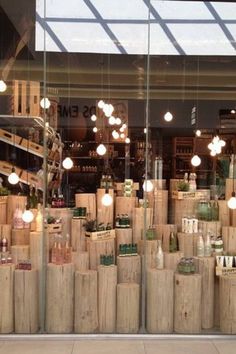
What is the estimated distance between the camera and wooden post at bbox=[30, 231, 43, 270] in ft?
15.0

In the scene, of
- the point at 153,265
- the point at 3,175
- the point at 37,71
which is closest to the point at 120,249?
the point at 153,265

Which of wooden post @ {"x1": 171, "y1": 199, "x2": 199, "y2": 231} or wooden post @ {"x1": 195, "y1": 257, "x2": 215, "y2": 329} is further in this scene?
wooden post @ {"x1": 171, "y1": 199, "x2": 199, "y2": 231}

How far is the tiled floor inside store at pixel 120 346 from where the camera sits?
4.14 meters

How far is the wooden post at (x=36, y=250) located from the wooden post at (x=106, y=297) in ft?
1.84

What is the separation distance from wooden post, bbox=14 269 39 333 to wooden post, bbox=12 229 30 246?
17.2 inches

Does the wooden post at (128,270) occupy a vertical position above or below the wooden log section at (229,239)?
below

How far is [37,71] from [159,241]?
266cm

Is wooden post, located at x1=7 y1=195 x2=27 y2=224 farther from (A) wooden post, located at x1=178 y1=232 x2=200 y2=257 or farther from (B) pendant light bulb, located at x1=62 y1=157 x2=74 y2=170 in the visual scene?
(A) wooden post, located at x1=178 y1=232 x2=200 y2=257

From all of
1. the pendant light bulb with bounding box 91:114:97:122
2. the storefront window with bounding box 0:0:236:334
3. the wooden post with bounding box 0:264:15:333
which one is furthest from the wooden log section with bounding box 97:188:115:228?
the pendant light bulb with bounding box 91:114:97:122

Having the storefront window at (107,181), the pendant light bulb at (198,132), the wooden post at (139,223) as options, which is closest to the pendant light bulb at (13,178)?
the storefront window at (107,181)

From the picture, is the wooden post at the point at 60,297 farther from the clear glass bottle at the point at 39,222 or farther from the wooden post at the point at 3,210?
the wooden post at the point at 3,210

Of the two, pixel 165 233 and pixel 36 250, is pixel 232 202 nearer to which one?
pixel 165 233

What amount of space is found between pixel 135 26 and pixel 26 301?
11.3 feet

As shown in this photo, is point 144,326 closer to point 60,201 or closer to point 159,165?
point 60,201
